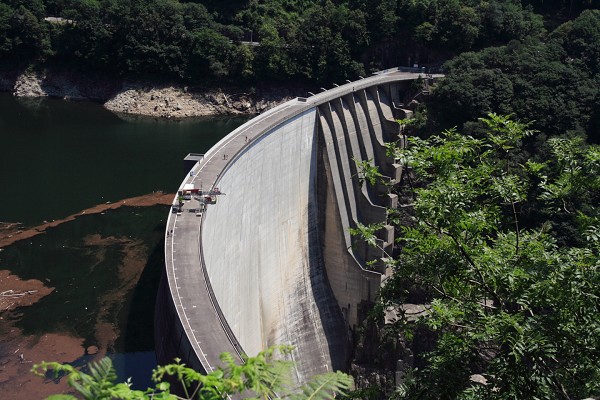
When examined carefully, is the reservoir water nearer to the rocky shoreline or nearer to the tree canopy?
the rocky shoreline

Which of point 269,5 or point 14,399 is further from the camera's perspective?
point 269,5

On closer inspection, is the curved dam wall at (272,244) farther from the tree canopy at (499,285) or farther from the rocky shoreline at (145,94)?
the rocky shoreline at (145,94)

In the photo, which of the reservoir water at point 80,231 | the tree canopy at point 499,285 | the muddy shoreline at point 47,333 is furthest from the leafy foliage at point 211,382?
the reservoir water at point 80,231

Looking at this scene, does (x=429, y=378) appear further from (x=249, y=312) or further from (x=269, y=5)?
(x=269, y=5)

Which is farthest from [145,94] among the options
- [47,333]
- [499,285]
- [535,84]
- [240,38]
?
[499,285]

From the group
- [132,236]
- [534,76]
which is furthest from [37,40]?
[534,76]

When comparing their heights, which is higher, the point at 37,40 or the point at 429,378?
the point at 37,40
